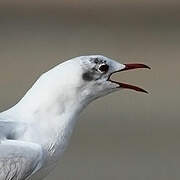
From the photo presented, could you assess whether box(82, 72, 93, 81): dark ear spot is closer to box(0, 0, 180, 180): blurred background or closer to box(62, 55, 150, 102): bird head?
box(62, 55, 150, 102): bird head

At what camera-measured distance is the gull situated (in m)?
2.34

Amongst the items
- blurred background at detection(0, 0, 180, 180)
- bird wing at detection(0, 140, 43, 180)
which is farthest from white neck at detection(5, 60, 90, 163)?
blurred background at detection(0, 0, 180, 180)

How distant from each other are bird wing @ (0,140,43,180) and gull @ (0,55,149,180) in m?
0.01

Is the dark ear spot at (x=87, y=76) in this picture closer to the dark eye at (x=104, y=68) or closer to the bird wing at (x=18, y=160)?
the dark eye at (x=104, y=68)

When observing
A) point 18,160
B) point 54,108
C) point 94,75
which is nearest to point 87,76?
point 94,75

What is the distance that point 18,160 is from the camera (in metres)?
2.25

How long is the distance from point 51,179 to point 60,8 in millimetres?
744

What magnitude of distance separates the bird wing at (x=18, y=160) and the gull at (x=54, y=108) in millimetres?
13

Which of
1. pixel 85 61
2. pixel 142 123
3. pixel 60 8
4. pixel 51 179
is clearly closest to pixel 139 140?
pixel 142 123

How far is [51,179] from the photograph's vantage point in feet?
12.5

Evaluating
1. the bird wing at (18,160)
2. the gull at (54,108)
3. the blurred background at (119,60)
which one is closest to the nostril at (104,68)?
the gull at (54,108)

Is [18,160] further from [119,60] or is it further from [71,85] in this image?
[119,60]

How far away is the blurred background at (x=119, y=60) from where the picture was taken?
3711 millimetres

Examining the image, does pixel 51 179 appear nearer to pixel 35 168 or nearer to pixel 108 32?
pixel 108 32
